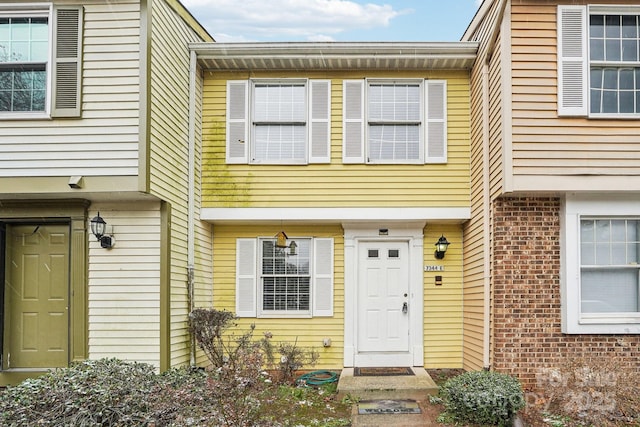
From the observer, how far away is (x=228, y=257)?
8969 millimetres

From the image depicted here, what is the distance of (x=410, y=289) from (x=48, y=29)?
639 cm

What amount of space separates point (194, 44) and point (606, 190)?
620cm

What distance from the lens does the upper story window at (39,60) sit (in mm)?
6738

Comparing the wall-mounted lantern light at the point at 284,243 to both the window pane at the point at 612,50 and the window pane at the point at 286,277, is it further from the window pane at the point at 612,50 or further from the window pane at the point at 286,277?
the window pane at the point at 612,50

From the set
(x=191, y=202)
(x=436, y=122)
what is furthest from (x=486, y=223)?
(x=191, y=202)

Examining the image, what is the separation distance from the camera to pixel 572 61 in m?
6.96

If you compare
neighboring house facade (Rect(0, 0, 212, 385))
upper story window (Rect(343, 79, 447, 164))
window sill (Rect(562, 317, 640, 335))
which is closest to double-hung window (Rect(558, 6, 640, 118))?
upper story window (Rect(343, 79, 447, 164))

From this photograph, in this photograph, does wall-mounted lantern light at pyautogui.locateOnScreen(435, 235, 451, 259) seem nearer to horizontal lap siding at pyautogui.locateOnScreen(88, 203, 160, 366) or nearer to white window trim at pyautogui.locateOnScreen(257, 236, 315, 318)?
white window trim at pyautogui.locateOnScreen(257, 236, 315, 318)

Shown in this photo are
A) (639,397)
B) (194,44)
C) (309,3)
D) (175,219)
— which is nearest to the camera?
(639,397)

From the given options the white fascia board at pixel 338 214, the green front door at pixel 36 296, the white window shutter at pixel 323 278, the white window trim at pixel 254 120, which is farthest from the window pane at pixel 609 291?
the green front door at pixel 36 296

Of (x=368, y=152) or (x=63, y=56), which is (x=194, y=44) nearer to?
(x=63, y=56)

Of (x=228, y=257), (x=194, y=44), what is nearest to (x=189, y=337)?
(x=228, y=257)

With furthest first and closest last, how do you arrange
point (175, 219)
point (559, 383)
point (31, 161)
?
1. point (175, 219)
2. point (31, 161)
3. point (559, 383)

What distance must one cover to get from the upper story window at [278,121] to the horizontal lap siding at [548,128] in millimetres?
3033
